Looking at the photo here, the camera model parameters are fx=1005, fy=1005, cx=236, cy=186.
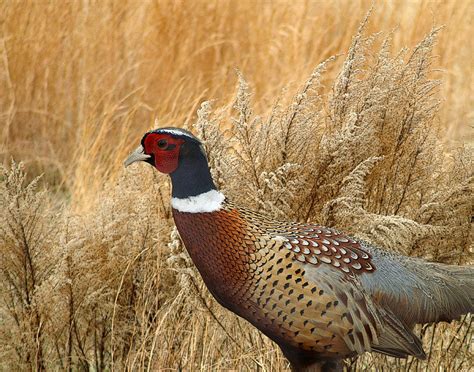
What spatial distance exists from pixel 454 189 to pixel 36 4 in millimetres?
3883

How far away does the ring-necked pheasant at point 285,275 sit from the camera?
2924 mm

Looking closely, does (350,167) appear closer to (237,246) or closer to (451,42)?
(237,246)

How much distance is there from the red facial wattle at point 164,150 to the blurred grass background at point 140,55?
341 centimetres

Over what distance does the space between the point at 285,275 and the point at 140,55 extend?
416 centimetres

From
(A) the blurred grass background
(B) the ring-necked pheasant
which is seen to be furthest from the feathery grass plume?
(A) the blurred grass background

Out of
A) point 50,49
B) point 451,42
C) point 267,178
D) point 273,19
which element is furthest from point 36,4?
point 267,178

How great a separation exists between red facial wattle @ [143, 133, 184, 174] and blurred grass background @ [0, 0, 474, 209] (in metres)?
3.41

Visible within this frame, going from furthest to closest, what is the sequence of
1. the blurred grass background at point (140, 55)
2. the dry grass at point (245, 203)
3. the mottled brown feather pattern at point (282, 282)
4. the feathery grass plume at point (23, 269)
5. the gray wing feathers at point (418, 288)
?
1. the blurred grass background at point (140, 55)
2. the feathery grass plume at point (23, 269)
3. the dry grass at point (245, 203)
4. the gray wing feathers at point (418, 288)
5. the mottled brown feather pattern at point (282, 282)

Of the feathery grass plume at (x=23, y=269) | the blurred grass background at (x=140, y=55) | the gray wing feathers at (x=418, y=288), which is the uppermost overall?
the blurred grass background at (x=140, y=55)

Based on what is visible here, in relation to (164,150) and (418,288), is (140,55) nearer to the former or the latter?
(164,150)

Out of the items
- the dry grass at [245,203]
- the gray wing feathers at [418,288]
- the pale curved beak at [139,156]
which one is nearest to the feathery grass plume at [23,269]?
the dry grass at [245,203]

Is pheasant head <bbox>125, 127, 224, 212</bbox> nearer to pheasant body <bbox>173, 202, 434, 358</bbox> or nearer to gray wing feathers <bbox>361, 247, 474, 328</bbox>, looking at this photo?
pheasant body <bbox>173, 202, 434, 358</bbox>

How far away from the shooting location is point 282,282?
293cm

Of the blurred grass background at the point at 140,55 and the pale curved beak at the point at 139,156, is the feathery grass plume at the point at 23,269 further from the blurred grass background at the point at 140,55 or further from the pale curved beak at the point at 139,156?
the blurred grass background at the point at 140,55
